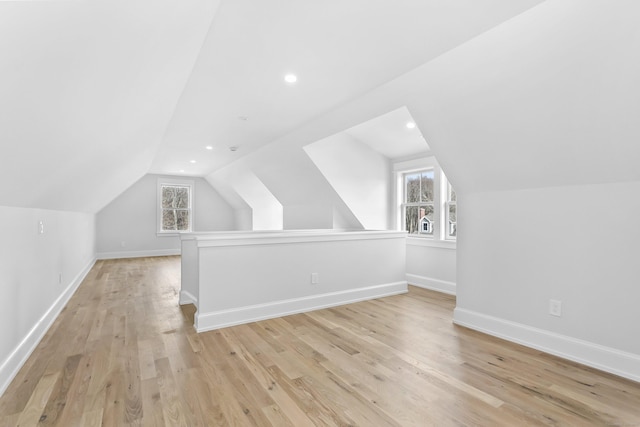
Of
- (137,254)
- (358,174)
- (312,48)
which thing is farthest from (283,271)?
(137,254)

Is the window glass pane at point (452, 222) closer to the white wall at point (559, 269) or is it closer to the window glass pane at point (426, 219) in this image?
the window glass pane at point (426, 219)

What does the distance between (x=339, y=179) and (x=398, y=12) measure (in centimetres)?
332

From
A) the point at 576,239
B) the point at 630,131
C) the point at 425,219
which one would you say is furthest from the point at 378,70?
the point at 425,219

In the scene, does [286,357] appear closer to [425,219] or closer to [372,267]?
[372,267]

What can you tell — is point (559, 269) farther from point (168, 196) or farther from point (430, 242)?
point (168, 196)

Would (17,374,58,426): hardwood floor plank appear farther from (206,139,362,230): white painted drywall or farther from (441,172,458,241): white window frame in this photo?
(441,172,458,241): white window frame

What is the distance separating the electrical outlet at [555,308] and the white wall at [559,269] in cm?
3

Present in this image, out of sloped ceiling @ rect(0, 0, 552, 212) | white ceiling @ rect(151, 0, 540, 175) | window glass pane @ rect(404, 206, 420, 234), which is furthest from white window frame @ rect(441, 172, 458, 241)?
white ceiling @ rect(151, 0, 540, 175)

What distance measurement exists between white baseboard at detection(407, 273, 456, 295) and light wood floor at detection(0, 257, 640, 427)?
1212 millimetres

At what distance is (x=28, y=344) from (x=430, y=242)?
460 cm

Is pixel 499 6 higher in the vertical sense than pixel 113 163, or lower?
higher

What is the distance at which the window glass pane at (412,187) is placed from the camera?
5172mm

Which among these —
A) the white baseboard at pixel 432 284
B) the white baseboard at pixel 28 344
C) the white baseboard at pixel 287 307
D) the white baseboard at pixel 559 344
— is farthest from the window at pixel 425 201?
the white baseboard at pixel 28 344

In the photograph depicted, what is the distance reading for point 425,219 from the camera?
502cm
